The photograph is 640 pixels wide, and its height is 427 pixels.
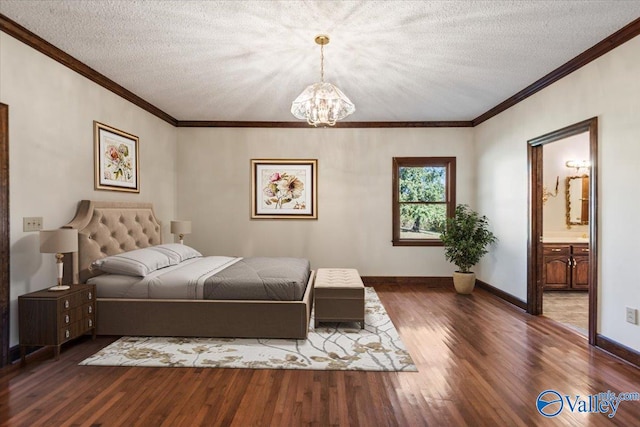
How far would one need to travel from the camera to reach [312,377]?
2.49 m

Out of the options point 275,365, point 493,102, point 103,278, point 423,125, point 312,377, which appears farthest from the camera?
point 423,125

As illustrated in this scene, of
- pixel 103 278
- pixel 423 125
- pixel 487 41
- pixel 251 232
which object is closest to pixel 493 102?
pixel 423 125

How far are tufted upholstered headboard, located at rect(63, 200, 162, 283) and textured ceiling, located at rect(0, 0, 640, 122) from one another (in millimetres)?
1466

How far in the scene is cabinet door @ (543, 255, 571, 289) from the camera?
16.8 feet

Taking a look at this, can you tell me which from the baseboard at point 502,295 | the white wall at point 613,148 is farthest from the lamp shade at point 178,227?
the white wall at point 613,148

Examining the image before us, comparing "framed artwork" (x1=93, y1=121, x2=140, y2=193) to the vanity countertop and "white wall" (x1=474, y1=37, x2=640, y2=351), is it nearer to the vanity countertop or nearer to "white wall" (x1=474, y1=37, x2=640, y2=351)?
"white wall" (x1=474, y1=37, x2=640, y2=351)

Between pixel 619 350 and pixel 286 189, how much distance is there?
14.5 ft

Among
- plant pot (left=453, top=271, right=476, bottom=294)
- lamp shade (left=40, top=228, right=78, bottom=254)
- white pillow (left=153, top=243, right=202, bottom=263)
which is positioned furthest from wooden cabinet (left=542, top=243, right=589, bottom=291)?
lamp shade (left=40, top=228, right=78, bottom=254)

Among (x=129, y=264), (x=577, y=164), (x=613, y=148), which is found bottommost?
(x=129, y=264)

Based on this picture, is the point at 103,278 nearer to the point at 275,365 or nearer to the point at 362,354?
the point at 275,365

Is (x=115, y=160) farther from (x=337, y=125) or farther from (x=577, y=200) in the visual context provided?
(x=577, y=200)

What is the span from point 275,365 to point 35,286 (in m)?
2.18

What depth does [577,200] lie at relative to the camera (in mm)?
5672

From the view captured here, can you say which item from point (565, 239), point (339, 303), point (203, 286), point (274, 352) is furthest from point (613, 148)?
point (203, 286)
